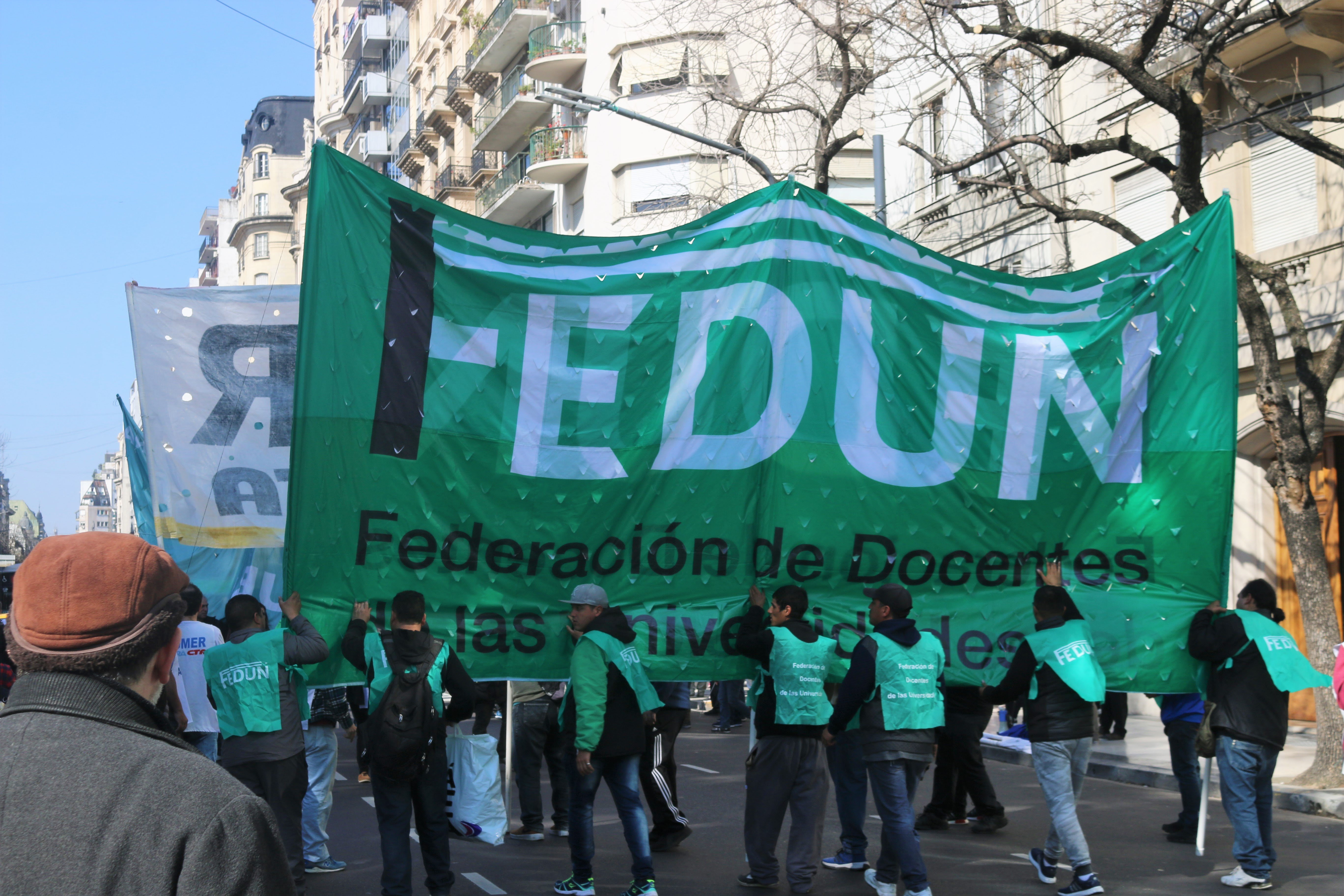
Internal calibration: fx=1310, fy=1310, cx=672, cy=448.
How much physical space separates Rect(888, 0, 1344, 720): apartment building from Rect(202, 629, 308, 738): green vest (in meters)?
9.16

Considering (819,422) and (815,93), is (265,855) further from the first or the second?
(815,93)

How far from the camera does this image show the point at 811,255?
6.84 m

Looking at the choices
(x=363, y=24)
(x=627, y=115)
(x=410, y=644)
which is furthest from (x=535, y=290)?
(x=363, y=24)

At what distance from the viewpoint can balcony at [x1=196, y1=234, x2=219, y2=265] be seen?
13875 centimetres

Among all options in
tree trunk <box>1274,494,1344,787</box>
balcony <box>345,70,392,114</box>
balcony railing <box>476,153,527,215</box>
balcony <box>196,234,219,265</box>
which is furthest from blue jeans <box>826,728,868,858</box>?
balcony <box>196,234,219,265</box>

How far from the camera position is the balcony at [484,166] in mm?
44938

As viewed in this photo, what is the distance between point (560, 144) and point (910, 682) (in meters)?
30.2

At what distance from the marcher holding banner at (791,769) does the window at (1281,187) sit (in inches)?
431

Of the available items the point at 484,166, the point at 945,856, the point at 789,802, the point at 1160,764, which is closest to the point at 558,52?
the point at 484,166

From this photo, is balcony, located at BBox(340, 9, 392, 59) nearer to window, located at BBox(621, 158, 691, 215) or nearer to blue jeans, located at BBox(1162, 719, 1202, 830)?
window, located at BBox(621, 158, 691, 215)

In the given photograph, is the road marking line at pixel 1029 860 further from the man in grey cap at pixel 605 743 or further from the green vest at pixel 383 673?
the green vest at pixel 383 673

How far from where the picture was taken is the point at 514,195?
3841cm

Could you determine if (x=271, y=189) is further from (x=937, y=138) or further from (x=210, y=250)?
(x=937, y=138)

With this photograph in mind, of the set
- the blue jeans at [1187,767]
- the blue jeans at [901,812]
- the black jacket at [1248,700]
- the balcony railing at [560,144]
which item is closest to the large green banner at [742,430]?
the blue jeans at [901,812]
